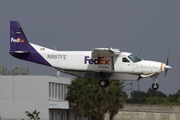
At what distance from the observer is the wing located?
36991 mm

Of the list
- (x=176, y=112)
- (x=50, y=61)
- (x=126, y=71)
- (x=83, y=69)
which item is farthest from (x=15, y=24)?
(x=176, y=112)

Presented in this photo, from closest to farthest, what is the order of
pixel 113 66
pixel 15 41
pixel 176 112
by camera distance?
pixel 113 66
pixel 15 41
pixel 176 112

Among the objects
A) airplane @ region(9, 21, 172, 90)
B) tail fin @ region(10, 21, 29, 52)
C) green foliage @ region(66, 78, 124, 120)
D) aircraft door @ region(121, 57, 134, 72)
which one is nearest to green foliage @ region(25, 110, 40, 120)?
green foliage @ region(66, 78, 124, 120)

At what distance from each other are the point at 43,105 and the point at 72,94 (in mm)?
4502

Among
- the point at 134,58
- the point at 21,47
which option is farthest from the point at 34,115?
the point at 134,58

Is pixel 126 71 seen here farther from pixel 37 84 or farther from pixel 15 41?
pixel 37 84

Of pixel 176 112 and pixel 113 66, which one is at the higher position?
pixel 113 66

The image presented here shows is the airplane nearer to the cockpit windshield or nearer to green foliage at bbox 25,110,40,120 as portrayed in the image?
the cockpit windshield

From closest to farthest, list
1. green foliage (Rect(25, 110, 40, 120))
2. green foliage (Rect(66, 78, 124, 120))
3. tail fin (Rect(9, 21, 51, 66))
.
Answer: tail fin (Rect(9, 21, 51, 66)) → green foliage (Rect(25, 110, 40, 120)) → green foliage (Rect(66, 78, 124, 120))

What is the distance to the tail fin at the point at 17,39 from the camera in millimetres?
40688

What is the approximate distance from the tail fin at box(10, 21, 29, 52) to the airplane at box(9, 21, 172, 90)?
95 cm

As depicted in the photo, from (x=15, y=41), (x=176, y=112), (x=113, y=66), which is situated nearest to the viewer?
(x=113, y=66)

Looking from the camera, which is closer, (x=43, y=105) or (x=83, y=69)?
(x=83, y=69)

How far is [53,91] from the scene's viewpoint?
2685 inches
